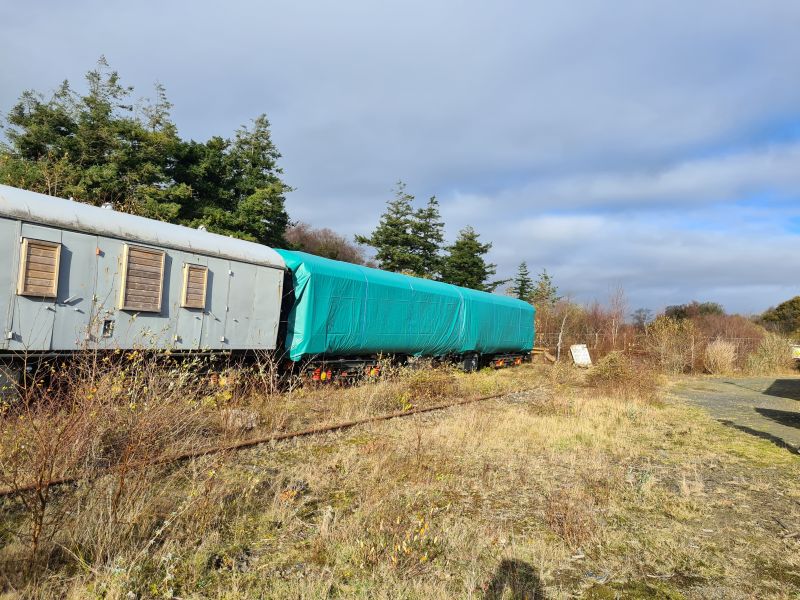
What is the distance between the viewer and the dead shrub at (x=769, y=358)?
26156mm

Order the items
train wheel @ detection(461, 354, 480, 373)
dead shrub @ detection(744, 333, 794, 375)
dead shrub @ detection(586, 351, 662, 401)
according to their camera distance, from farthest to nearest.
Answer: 1. dead shrub @ detection(744, 333, 794, 375)
2. train wheel @ detection(461, 354, 480, 373)
3. dead shrub @ detection(586, 351, 662, 401)

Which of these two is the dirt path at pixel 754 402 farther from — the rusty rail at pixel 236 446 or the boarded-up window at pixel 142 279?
the boarded-up window at pixel 142 279

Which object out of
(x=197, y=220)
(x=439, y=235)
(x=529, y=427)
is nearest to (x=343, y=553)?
(x=529, y=427)

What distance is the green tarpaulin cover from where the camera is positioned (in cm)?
1123

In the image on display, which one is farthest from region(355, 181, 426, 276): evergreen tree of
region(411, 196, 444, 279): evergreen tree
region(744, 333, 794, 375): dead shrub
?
region(744, 333, 794, 375): dead shrub

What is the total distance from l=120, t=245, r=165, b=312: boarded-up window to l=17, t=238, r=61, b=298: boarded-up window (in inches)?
39.5

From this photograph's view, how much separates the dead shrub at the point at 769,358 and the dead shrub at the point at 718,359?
5.28ft

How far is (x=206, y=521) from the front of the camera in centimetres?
411

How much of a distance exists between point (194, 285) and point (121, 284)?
1.39 m

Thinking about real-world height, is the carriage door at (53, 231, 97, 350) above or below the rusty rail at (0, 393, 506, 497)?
above

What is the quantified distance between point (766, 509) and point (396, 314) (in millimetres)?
9404

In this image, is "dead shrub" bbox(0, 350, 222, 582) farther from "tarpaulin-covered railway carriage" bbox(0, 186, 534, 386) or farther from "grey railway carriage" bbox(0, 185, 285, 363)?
"grey railway carriage" bbox(0, 185, 285, 363)

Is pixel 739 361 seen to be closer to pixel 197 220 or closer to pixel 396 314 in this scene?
pixel 396 314

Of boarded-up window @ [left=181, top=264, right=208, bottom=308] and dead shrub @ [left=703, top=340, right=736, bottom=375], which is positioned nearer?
boarded-up window @ [left=181, top=264, right=208, bottom=308]
